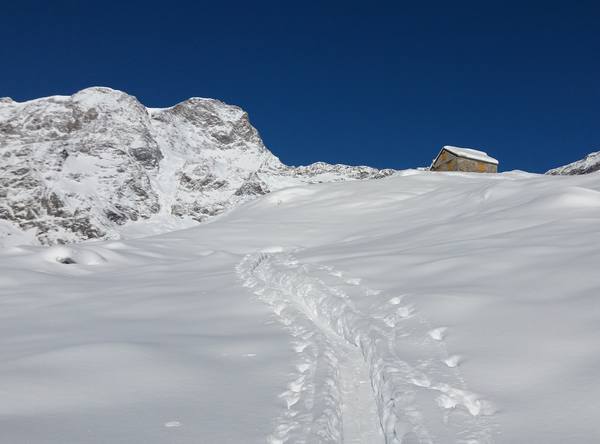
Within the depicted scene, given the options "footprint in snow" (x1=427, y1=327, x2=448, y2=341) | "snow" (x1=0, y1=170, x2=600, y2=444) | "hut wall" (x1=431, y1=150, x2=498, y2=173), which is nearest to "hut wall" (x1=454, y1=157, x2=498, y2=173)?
"hut wall" (x1=431, y1=150, x2=498, y2=173)

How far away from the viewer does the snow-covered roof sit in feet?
138

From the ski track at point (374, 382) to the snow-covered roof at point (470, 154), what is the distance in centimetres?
3742

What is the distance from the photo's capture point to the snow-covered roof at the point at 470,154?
42.0 metres

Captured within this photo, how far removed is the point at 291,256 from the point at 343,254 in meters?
1.71

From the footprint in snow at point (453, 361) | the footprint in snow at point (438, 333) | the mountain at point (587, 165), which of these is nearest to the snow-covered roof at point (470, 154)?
the footprint in snow at point (438, 333)

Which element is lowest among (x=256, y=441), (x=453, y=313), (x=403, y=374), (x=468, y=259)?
(x=256, y=441)

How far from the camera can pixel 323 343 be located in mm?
5910

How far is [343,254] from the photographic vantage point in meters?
11.2

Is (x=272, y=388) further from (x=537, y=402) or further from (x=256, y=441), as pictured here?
(x=537, y=402)

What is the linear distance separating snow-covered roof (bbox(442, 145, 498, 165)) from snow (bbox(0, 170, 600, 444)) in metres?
31.8

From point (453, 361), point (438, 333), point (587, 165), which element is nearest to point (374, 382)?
A: point (453, 361)

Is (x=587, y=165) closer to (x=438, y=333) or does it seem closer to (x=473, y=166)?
(x=473, y=166)

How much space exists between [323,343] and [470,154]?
131 ft

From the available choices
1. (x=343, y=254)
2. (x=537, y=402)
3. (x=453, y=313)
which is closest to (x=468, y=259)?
(x=453, y=313)
